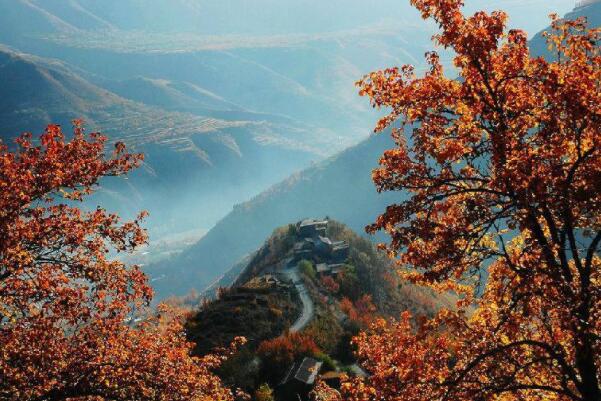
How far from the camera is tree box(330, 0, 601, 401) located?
464 inches

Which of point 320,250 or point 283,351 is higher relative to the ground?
point 320,250

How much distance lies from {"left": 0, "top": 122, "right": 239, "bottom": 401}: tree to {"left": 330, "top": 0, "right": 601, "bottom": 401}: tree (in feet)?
21.4

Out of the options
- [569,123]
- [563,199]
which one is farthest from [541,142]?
[563,199]

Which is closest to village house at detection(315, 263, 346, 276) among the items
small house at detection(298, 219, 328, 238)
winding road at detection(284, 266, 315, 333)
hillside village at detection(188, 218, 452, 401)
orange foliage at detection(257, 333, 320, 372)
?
hillside village at detection(188, 218, 452, 401)

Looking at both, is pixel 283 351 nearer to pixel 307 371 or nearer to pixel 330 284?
pixel 307 371

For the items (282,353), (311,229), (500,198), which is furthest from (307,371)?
(311,229)

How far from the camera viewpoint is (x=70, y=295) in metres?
17.1

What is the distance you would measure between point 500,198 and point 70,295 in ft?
42.1

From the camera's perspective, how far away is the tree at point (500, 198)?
1178 cm

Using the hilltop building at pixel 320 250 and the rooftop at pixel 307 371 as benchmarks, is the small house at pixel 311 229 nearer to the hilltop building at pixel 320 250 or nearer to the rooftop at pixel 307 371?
the hilltop building at pixel 320 250

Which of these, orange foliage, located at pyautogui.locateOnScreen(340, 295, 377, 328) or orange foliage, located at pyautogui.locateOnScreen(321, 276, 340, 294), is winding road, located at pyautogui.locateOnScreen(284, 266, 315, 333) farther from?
orange foliage, located at pyautogui.locateOnScreen(340, 295, 377, 328)

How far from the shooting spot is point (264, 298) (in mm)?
49781

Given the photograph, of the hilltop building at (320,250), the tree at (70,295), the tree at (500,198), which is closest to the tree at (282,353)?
the tree at (70,295)

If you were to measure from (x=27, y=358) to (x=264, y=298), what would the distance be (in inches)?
1359
